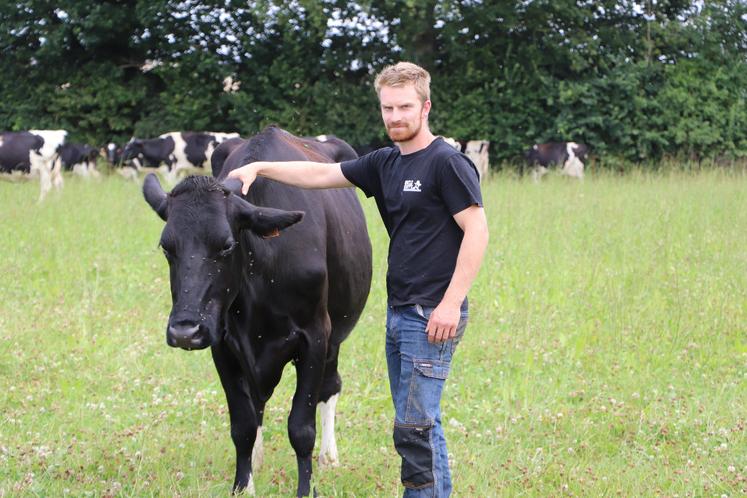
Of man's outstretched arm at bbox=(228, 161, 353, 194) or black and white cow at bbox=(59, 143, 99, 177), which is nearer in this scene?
man's outstretched arm at bbox=(228, 161, 353, 194)

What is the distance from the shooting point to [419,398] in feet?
12.3

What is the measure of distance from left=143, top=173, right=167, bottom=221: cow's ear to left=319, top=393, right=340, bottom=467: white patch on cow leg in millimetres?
1953

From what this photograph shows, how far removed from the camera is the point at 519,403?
6.34 metres

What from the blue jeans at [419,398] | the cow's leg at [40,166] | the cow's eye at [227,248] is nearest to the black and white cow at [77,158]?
the cow's leg at [40,166]

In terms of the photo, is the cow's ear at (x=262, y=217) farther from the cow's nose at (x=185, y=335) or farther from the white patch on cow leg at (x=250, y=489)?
the white patch on cow leg at (x=250, y=489)

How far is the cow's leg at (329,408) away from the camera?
18.2 ft

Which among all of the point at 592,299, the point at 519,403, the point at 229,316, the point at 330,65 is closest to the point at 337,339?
the point at 229,316

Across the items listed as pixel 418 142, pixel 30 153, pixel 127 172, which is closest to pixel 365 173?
pixel 418 142

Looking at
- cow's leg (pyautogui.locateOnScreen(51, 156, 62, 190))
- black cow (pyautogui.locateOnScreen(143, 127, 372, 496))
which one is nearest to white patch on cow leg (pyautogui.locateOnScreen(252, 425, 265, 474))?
black cow (pyautogui.locateOnScreen(143, 127, 372, 496))

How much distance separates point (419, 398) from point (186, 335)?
99 centimetres

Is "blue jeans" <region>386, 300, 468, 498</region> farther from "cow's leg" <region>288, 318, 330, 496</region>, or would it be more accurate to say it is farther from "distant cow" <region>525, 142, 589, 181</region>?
"distant cow" <region>525, 142, 589, 181</region>

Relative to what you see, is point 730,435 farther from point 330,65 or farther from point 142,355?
point 330,65

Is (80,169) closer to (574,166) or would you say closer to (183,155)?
(183,155)

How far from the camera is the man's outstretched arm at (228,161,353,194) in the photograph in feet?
14.3
